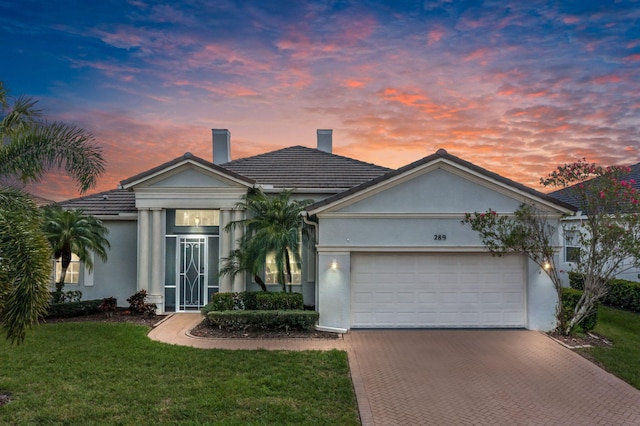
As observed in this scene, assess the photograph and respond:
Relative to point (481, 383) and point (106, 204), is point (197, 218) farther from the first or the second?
point (481, 383)

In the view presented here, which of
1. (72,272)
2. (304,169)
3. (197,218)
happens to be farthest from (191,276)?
(304,169)

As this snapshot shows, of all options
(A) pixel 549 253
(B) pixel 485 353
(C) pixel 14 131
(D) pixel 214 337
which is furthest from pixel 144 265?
(A) pixel 549 253

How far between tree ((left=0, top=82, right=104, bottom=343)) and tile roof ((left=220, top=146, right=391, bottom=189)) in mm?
7233

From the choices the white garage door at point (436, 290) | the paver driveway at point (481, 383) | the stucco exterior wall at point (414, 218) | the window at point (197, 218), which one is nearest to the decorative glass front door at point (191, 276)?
the window at point (197, 218)

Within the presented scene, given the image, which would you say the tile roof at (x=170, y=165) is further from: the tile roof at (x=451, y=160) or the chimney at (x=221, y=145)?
the chimney at (x=221, y=145)

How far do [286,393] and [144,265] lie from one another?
8994 millimetres

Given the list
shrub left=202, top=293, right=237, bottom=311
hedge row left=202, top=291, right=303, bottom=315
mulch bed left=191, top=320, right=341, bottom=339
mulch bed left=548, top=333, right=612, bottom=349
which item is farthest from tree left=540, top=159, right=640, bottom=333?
shrub left=202, top=293, right=237, bottom=311

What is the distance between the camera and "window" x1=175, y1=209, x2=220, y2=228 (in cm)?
1457

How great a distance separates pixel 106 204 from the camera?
16172 mm

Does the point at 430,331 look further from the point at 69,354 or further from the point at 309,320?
the point at 69,354

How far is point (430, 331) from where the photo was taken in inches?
460

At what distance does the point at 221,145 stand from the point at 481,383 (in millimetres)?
15641

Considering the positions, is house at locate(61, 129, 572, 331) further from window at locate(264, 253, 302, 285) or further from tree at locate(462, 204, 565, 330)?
window at locate(264, 253, 302, 285)

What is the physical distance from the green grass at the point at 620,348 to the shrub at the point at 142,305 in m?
12.7
